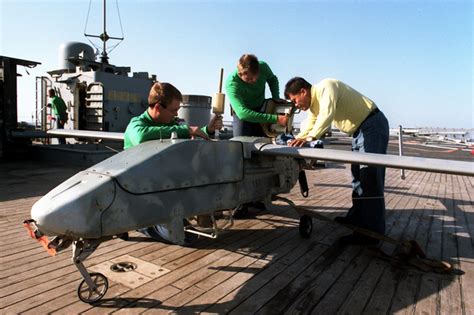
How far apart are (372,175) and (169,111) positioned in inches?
94.8

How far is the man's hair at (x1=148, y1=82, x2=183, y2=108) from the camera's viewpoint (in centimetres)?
313

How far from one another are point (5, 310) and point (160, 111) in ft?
6.30

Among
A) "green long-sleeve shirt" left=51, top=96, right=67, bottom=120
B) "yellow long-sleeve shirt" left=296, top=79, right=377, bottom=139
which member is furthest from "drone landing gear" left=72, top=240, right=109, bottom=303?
"green long-sleeve shirt" left=51, top=96, right=67, bottom=120

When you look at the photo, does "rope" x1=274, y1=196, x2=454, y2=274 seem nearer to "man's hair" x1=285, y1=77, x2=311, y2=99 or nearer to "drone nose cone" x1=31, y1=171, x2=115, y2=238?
"man's hair" x1=285, y1=77, x2=311, y2=99

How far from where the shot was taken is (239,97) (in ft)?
14.7

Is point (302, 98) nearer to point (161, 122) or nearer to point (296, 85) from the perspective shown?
point (296, 85)

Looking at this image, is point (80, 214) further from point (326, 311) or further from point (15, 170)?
point (15, 170)

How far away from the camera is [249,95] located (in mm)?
4637

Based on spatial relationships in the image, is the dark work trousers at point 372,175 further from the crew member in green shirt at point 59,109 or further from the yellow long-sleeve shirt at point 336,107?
the crew member in green shirt at point 59,109

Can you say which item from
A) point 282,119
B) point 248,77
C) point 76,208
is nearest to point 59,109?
point 248,77

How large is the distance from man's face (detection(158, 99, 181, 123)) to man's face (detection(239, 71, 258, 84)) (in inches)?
52.2

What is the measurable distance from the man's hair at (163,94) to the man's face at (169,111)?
0.03 metres

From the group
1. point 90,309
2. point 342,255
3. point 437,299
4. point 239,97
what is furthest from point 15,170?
point 437,299

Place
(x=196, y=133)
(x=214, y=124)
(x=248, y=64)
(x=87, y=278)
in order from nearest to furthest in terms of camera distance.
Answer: (x=87, y=278)
(x=196, y=133)
(x=214, y=124)
(x=248, y=64)
